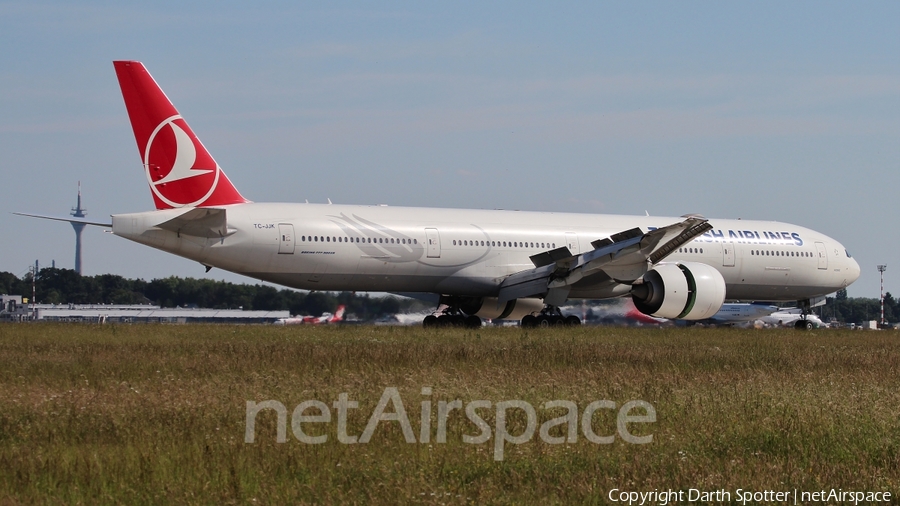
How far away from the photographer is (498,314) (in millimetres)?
29844

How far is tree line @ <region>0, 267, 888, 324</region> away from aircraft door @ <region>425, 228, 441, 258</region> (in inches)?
122

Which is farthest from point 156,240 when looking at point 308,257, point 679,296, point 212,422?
point 212,422

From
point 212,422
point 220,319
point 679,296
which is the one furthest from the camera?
point 220,319

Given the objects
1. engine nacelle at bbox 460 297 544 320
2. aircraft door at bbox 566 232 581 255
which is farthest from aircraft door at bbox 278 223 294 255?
aircraft door at bbox 566 232 581 255

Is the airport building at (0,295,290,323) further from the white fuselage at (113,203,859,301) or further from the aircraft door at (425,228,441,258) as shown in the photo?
the aircraft door at (425,228,441,258)

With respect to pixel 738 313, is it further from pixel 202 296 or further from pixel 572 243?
pixel 202 296

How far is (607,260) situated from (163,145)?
11.3 meters

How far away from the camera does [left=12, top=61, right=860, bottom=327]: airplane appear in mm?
25609

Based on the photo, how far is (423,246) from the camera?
28.0 meters

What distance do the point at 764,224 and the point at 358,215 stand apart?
13723 mm

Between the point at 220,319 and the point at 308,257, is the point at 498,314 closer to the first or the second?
the point at 308,257

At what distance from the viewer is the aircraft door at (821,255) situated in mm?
33566

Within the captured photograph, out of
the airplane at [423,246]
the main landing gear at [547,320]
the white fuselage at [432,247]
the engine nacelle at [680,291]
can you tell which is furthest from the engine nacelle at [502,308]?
the engine nacelle at [680,291]

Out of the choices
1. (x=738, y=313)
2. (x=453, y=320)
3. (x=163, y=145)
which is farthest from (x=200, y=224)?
(x=738, y=313)
